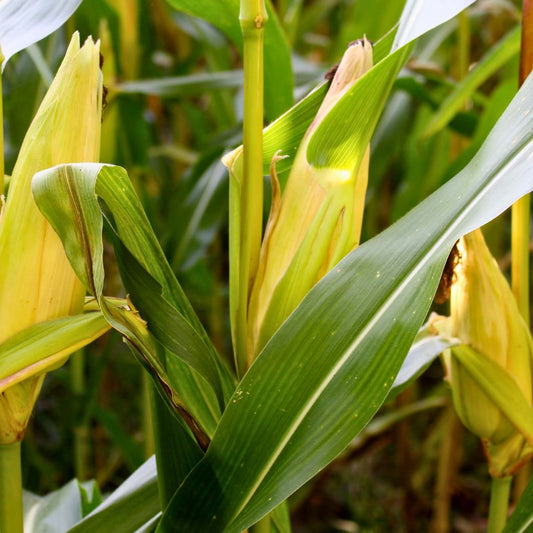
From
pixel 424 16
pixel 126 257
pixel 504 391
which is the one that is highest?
pixel 424 16

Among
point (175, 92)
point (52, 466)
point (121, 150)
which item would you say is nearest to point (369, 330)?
point (175, 92)

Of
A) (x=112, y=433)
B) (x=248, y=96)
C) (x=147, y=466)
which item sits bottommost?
(x=112, y=433)

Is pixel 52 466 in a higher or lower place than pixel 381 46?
lower

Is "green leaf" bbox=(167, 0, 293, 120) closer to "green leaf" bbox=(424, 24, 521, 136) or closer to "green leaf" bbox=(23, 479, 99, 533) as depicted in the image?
"green leaf" bbox=(424, 24, 521, 136)

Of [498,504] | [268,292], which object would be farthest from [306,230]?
[498,504]

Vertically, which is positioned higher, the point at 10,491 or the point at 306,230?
the point at 306,230

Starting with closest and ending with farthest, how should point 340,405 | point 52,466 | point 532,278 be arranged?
point 340,405
point 52,466
point 532,278

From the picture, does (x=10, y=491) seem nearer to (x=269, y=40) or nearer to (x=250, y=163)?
(x=250, y=163)

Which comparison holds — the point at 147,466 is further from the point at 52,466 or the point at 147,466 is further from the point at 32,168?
the point at 52,466
